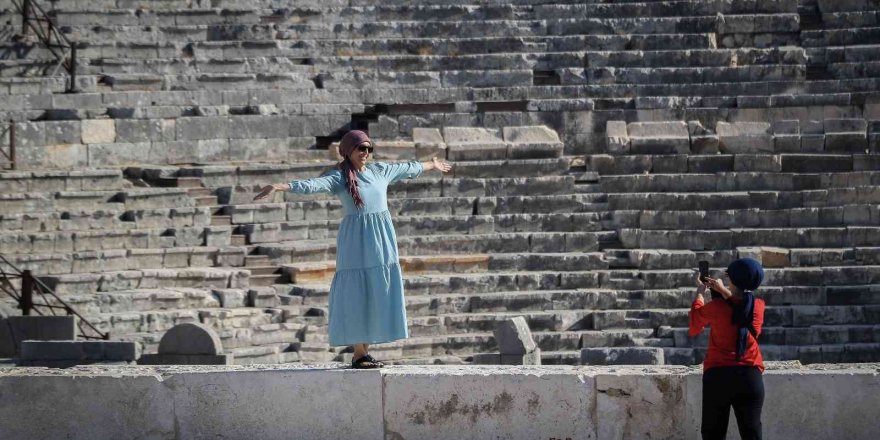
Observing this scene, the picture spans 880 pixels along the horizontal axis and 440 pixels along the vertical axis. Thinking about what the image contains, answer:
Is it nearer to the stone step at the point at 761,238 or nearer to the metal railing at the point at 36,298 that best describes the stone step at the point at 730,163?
the stone step at the point at 761,238

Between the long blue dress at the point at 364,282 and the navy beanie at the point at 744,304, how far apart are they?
1921 mm

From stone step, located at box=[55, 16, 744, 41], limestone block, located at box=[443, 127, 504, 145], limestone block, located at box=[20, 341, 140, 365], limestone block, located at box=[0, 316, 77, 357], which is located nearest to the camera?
limestone block, located at box=[20, 341, 140, 365]

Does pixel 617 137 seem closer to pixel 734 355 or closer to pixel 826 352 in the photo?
pixel 826 352

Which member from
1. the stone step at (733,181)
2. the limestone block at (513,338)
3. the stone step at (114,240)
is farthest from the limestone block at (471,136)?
the limestone block at (513,338)

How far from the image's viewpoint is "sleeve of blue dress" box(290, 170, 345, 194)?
828 cm

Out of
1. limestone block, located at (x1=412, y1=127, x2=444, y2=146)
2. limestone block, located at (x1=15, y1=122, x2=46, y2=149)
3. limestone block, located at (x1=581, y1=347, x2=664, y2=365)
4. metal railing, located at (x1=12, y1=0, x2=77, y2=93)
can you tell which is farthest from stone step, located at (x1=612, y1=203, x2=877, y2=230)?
metal railing, located at (x1=12, y1=0, x2=77, y2=93)

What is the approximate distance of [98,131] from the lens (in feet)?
57.1

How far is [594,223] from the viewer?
55.0 feet

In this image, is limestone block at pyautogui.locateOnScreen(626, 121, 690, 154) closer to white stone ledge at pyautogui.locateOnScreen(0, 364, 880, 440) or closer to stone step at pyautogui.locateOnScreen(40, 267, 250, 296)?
stone step at pyautogui.locateOnScreen(40, 267, 250, 296)

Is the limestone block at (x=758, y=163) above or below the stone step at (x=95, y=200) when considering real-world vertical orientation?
above

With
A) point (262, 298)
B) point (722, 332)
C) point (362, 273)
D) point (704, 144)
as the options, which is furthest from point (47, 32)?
point (722, 332)

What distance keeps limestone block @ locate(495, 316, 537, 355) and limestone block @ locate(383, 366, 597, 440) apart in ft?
14.2

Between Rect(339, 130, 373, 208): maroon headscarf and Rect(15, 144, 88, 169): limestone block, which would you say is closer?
Rect(339, 130, 373, 208): maroon headscarf

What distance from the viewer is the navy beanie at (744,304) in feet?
23.9
